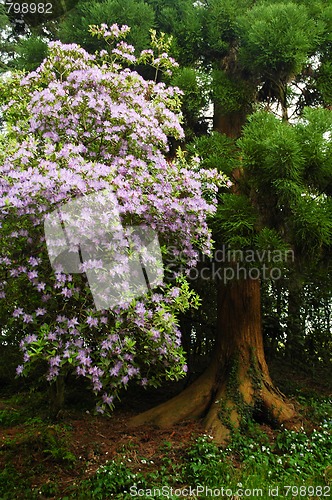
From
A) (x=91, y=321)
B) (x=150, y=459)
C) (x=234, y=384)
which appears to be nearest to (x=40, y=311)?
(x=91, y=321)

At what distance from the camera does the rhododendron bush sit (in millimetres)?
2646

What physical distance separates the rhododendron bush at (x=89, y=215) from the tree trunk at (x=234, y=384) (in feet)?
3.78

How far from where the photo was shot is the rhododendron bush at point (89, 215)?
265 centimetres

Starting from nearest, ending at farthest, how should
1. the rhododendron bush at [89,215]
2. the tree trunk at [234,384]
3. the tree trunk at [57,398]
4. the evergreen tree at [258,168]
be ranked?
the rhododendron bush at [89,215], the evergreen tree at [258,168], the tree trunk at [57,398], the tree trunk at [234,384]

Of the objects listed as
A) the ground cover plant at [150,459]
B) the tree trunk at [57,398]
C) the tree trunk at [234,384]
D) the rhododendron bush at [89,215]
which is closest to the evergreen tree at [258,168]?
the tree trunk at [234,384]

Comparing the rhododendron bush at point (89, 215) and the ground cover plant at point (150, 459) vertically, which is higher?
the rhododendron bush at point (89, 215)

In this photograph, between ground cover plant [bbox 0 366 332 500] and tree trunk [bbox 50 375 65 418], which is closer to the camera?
ground cover plant [bbox 0 366 332 500]

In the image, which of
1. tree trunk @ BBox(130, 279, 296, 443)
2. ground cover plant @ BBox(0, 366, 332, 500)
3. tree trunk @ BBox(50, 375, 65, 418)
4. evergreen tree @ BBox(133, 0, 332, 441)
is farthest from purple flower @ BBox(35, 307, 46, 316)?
tree trunk @ BBox(130, 279, 296, 443)

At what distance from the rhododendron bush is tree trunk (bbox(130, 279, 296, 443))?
1151 millimetres

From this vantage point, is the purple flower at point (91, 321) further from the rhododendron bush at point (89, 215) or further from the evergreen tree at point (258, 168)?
the evergreen tree at point (258, 168)

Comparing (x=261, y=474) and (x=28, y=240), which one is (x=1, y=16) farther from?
(x=261, y=474)

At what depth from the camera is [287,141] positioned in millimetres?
3348

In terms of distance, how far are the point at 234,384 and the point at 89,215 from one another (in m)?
2.55

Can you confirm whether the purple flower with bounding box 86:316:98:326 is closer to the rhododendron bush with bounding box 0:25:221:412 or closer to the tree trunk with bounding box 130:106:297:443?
the rhododendron bush with bounding box 0:25:221:412
